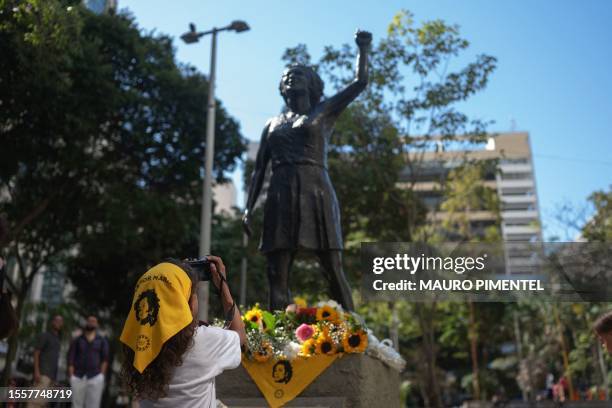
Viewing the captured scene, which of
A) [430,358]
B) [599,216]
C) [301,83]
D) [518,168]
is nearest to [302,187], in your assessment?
[301,83]

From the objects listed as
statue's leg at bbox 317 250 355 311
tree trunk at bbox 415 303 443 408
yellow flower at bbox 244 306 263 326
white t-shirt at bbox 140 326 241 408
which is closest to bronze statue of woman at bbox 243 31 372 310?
statue's leg at bbox 317 250 355 311

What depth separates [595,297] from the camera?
596 cm

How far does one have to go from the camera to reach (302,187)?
646cm

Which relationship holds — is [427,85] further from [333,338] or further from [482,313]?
[482,313]

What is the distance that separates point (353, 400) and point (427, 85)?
49.6 ft

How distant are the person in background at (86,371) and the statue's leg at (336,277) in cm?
379

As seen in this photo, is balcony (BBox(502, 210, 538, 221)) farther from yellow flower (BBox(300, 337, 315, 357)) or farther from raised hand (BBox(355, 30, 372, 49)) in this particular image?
yellow flower (BBox(300, 337, 315, 357))

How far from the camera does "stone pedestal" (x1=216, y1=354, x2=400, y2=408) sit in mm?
5016

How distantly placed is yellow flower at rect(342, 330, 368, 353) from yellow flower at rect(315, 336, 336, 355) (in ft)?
0.31

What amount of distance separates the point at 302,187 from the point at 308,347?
1.79m

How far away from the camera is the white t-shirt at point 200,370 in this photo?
2.90m

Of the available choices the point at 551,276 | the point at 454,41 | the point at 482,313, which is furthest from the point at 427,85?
the point at 482,313

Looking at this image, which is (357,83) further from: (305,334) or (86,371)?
(86,371)

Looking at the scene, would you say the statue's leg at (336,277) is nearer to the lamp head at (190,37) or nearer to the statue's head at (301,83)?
the statue's head at (301,83)
